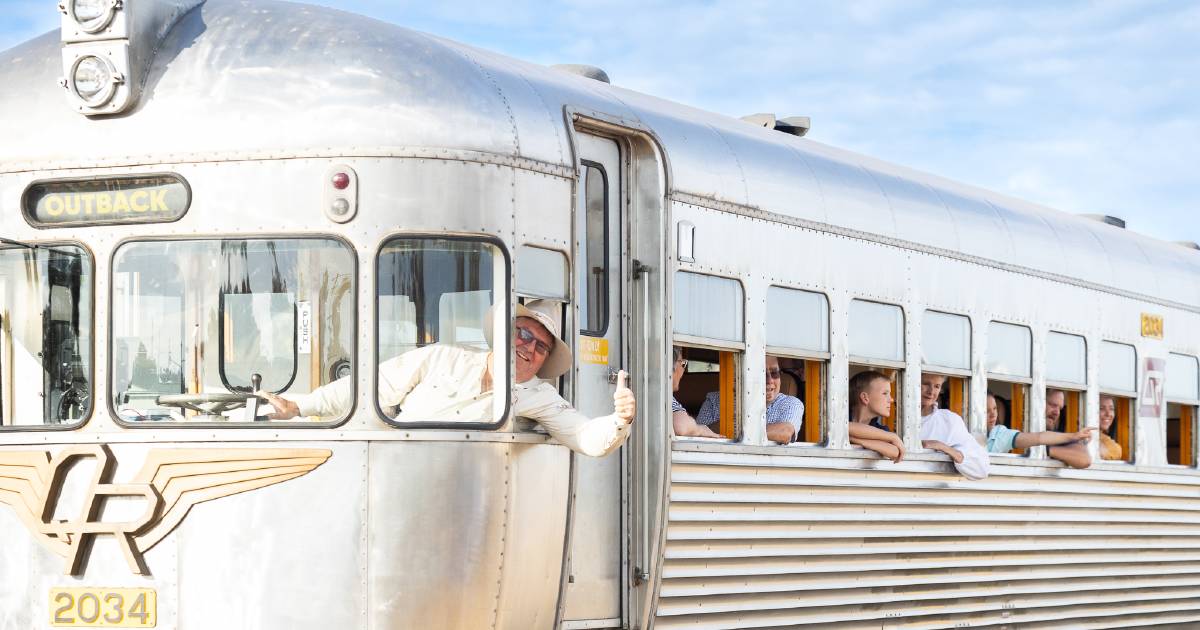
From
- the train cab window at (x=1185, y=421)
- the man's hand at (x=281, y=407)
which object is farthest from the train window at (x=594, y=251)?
the train cab window at (x=1185, y=421)

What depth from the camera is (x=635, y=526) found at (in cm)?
852

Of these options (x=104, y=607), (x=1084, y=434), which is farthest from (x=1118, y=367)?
(x=104, y=607)

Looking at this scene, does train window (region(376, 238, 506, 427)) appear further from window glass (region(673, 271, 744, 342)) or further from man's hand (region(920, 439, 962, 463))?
man's hand (region(920, 439, 962, 463))

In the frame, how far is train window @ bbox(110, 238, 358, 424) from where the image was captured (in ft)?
24.7

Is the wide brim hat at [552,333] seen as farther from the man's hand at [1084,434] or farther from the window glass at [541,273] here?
the man's hand at [1084,434]

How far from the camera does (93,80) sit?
766cm

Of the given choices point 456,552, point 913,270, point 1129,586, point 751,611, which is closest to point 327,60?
point 456,552

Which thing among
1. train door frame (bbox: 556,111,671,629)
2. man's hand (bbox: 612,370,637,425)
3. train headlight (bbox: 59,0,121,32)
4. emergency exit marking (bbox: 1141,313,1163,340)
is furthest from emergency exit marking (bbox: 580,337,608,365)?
emergency exit marking (bbox: 1141,313,1163,340)

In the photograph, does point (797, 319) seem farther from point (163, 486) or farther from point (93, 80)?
point (93, 80)

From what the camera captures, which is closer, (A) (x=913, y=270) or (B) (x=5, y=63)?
(B) (x=5, y=63)

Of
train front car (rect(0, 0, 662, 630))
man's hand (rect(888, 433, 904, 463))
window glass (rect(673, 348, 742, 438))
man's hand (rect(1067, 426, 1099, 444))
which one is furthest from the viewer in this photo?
man's hand (rect(1067, 426, 1099, 444))

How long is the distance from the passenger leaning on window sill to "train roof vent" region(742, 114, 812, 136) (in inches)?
67.6

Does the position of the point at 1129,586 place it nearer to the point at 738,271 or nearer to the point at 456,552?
the point at 738,271

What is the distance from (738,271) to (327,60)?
254cm
